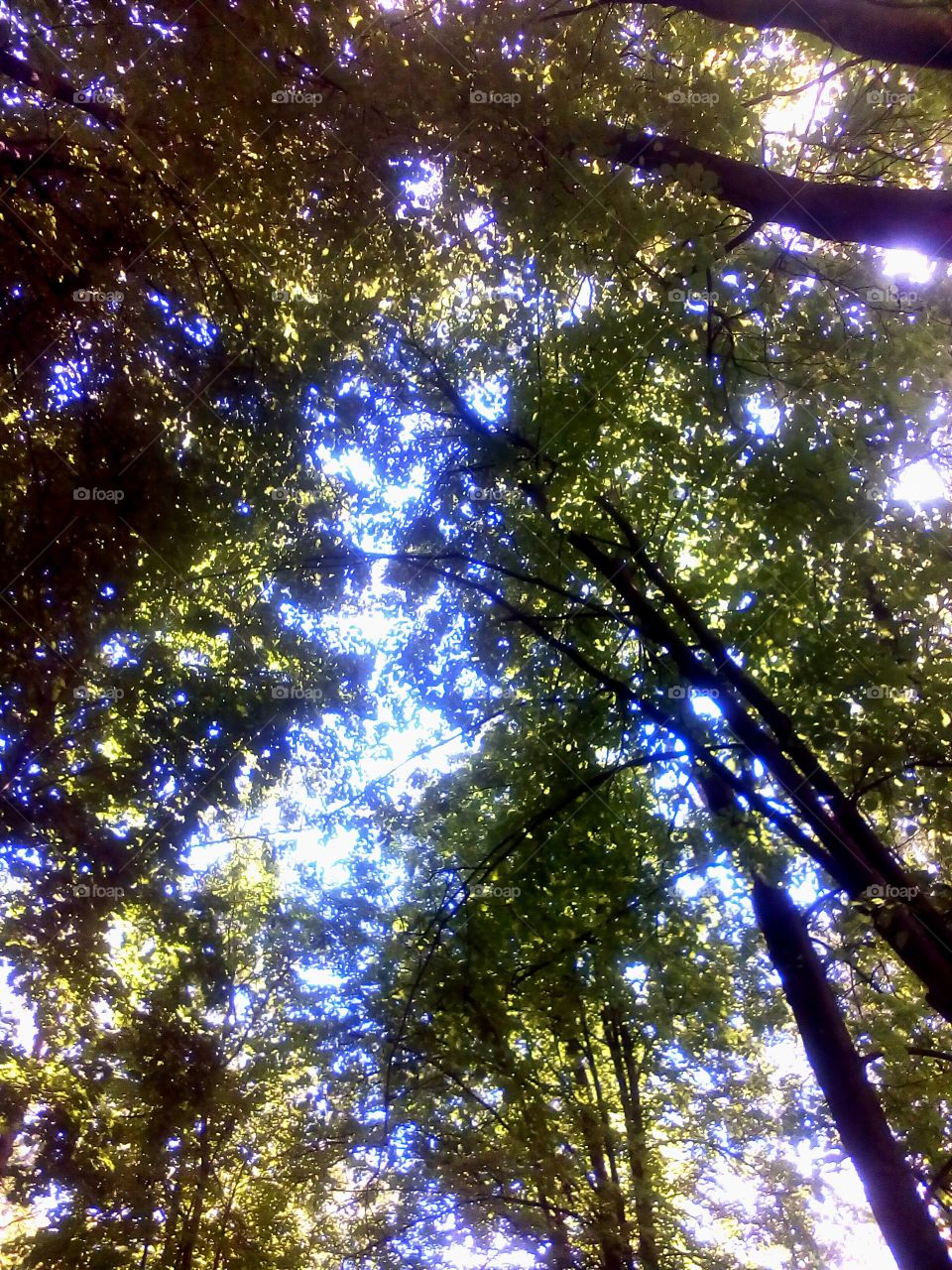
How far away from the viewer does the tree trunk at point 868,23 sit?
9.77ft

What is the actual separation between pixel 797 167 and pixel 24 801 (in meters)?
6.50

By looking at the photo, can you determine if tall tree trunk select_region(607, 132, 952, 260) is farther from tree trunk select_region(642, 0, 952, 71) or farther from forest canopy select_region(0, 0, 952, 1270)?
tree trunk select_region(642, 0, 952, 71)

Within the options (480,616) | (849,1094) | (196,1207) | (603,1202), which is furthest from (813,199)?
(196,1207)

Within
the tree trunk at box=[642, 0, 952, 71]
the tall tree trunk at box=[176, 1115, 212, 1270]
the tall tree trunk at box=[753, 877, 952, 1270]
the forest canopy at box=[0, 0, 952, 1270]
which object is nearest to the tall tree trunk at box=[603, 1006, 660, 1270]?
the forest canopy at box=[0, 0, 952, 1270]

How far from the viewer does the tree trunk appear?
2.98 m

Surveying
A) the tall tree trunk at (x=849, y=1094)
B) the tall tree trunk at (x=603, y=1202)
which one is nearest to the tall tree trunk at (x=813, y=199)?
the tall tree trunk at (x=849, y=1094)

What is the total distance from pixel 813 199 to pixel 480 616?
3496 millimetres

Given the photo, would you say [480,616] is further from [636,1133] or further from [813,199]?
[636,1133]

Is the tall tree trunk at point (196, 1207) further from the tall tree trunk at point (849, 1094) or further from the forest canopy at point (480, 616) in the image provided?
the tall tree trunk at point (849, 1094)

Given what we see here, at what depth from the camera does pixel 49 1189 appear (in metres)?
6.29

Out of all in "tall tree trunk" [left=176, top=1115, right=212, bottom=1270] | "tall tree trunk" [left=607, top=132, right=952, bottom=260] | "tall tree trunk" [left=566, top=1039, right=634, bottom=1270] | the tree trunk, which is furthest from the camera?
"tall tree trunk" [left=176, top=1115, right=212, bottom=1270]

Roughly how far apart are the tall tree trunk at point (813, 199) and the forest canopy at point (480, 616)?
0.02 metres

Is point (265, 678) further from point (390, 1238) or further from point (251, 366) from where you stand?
point (390, 1238)

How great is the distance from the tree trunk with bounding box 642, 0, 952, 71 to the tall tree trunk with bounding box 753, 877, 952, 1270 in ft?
13.5
